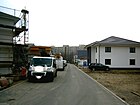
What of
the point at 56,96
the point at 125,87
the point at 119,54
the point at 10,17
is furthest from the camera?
the point at 119,54

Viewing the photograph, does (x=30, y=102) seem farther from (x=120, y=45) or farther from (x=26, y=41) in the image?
(x=120, y=45)

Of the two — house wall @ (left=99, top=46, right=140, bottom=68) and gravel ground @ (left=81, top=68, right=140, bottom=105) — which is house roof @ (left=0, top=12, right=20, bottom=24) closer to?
gravel ground @ (left=81, top=68, right=140, bottom=105)

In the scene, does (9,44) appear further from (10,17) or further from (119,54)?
(119,54)

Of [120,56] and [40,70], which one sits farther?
[120,56]

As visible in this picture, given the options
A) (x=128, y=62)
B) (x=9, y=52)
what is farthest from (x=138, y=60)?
(x=9, y=52)

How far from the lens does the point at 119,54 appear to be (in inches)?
2228

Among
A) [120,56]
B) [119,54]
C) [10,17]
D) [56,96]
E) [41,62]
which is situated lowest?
→ [56,96]

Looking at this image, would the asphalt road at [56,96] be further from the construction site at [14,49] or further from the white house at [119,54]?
the white house at [119,54]

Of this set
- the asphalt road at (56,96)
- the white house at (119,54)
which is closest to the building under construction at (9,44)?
the asphalt road at (56,96)

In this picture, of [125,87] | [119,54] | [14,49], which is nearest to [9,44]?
[14,49]

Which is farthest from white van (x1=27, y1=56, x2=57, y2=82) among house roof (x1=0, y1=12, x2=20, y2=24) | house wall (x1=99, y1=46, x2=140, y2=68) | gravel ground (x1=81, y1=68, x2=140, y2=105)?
house wall (x1=99, y1=46, x2=140, y2=68)

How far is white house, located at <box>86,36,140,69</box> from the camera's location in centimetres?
5619

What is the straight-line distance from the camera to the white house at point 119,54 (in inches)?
2212

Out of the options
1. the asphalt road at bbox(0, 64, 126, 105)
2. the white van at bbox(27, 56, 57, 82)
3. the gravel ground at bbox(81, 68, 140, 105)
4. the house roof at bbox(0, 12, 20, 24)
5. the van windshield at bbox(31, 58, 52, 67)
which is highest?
the house roof at bbox(0, 12, 20, 24)
